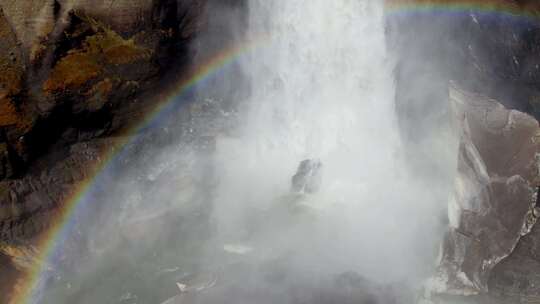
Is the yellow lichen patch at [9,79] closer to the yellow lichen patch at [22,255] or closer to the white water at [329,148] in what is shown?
the yellow lichen patch at [22,255]

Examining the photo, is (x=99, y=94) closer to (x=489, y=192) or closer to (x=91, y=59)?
(x=91, y=59)

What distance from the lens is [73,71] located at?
12.6 metres

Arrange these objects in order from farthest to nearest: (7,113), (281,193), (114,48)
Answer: (281,193), (114,48), (7,113)

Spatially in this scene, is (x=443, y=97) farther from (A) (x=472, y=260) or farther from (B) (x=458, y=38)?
(A) (x=472, y=260)

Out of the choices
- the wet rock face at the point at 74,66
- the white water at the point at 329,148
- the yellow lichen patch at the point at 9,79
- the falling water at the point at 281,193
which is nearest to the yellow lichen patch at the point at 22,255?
the falling water at the point at 281,193

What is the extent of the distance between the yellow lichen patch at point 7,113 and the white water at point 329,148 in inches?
255

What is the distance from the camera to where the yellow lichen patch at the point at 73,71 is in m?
12.4

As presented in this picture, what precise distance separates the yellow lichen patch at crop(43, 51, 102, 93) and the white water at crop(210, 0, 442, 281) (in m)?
5.42

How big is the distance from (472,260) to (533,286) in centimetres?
149

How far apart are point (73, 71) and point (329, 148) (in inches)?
341

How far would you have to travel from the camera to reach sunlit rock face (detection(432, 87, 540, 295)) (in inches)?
490

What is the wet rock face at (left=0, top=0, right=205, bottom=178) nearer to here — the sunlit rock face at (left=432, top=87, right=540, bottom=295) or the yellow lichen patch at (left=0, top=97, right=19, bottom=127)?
the yellow lichen patch at (left=0, top=97, right=19, bottom=127)

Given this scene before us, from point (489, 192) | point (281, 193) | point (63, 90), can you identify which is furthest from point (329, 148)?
point (63, 90)

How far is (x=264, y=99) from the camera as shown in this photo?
17703mm
